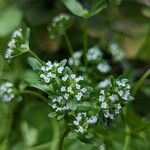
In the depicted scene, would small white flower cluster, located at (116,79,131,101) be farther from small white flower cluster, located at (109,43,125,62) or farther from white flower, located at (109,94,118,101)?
small white flower cluster, located at (109,43,125,62)

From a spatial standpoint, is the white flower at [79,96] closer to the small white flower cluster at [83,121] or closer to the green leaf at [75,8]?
the small white flower cluster at [83,121]

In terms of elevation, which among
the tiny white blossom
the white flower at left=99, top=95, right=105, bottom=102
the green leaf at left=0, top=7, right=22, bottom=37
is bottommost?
the green leaf at left=0, top=7, right=22, bottom=37

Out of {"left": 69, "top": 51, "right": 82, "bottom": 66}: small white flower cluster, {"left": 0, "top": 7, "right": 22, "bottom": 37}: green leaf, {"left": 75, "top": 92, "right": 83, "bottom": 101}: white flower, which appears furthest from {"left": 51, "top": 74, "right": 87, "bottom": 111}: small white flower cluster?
{"left": 0, "top": 7, "right": 22, "bottom": 37}: green leaf

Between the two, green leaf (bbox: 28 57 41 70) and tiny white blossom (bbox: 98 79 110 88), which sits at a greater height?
green leaf (bbox: 28 57 41 70)

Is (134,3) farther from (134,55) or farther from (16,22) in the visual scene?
(16,22)

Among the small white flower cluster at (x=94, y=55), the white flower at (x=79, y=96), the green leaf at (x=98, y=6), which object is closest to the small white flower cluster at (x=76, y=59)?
the small white flower cluster at (x=94, y=55)

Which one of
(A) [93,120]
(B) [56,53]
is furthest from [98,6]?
(B) [56,53]

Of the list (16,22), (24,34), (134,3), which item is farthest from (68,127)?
(134,3)
